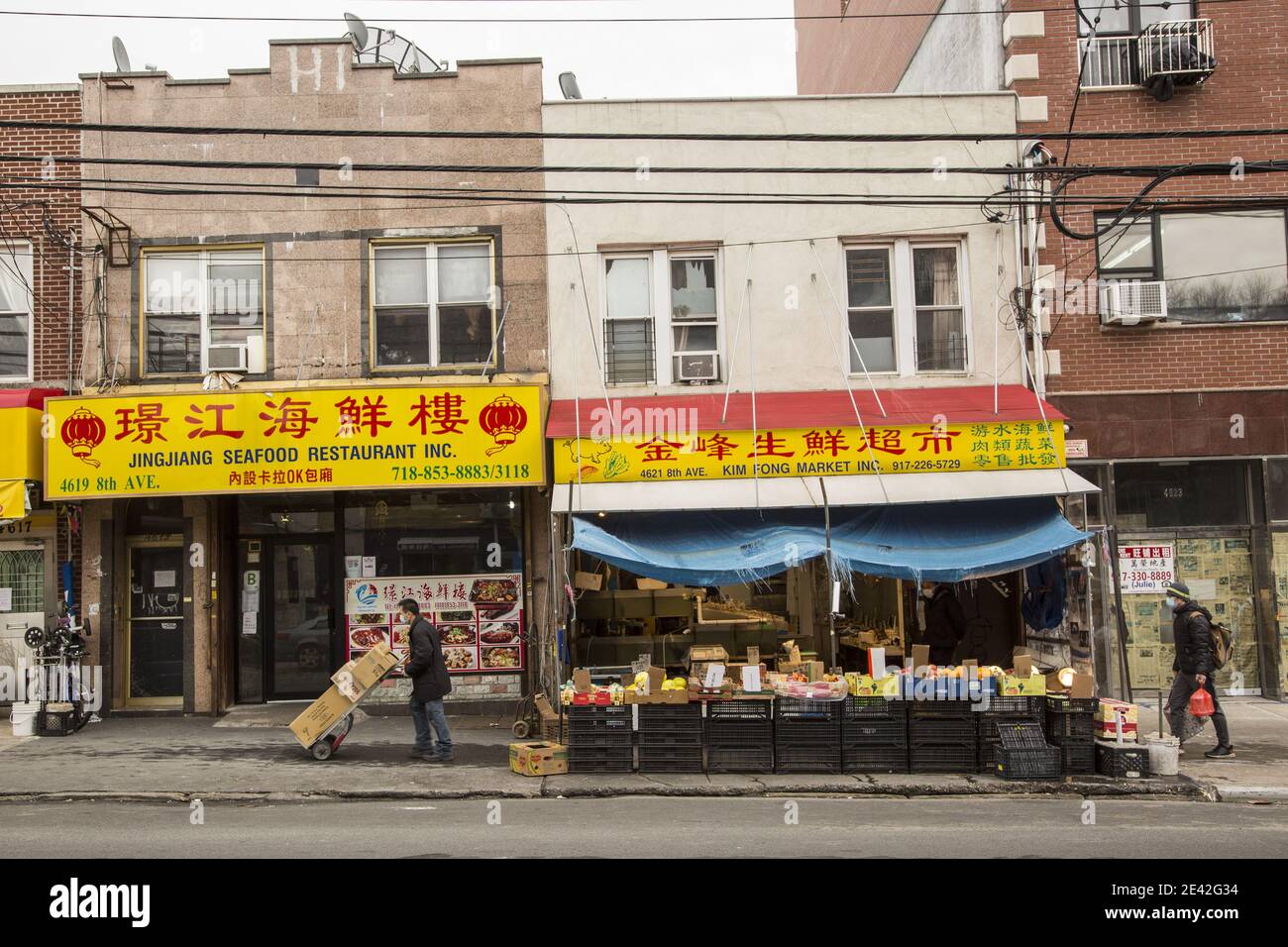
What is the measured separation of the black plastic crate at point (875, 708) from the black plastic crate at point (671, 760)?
1.60m

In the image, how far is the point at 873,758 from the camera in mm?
11383

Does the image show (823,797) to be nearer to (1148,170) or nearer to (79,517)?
(1148,170)

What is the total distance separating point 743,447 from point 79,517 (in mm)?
8947

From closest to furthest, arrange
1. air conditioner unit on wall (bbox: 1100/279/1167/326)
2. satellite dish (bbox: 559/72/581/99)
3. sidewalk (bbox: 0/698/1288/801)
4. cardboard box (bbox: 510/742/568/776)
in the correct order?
sidewalk (bbox: 0/698/1288/801), cardboard box (bbox: 510/742/568/776), air conditioner unit on wall (bbox: 1100/279/1167/326), satellite dish (bbox: 559/72/581/99)

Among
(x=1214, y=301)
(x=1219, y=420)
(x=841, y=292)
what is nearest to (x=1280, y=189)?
(x=1214, y=301)

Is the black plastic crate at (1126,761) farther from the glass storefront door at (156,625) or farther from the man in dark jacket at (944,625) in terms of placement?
the glass storefront door at (156,625)

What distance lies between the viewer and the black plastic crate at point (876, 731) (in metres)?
11.4

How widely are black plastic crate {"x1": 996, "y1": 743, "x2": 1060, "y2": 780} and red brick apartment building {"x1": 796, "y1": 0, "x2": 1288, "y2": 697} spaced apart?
187 inches

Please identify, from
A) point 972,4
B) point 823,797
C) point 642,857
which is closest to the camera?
point 642,857

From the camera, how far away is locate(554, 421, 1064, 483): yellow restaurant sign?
45.9ft

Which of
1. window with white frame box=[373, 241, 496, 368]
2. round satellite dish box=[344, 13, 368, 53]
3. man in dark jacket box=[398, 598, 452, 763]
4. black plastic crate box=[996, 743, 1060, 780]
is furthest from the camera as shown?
round satellite dish box=[344, 13, 368, 53]

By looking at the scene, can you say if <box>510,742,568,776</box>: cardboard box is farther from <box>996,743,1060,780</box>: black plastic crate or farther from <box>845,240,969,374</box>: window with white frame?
<box>845,240,969,374</box>: window with white frame

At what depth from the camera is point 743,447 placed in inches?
554

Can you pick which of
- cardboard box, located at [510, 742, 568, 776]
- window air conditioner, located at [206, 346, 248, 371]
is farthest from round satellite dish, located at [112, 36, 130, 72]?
cardboard box, located at [510, 742, 568, 776]
